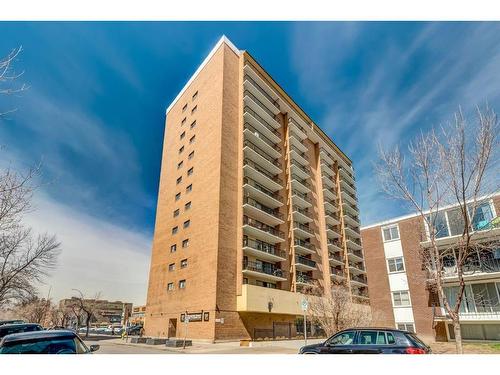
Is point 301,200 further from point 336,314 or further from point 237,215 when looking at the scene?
point 336,314

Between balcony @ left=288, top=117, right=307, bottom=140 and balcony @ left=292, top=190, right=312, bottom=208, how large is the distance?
365 inches

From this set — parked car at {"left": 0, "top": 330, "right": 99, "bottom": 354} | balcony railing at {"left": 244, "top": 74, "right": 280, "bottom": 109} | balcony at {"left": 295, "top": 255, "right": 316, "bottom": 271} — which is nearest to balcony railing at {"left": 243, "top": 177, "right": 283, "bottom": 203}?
balcony at {"left": 295, "top": 255, "right": 316, "bottom": 271}

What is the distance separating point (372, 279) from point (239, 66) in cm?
3061

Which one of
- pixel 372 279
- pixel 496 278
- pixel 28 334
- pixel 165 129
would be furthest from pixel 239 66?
pixel 28 334

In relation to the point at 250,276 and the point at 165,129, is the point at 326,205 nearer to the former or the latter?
the point at 250,276

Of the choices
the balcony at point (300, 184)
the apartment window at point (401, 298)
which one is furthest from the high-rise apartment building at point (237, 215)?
the apartment window at point (401, 298)

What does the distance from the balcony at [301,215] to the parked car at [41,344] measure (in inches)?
1291

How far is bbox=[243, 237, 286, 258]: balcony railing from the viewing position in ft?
105

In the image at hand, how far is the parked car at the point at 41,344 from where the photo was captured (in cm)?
670

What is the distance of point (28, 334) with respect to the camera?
729cm

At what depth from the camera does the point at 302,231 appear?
39.2 m

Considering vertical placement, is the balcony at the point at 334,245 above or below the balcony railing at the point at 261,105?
below

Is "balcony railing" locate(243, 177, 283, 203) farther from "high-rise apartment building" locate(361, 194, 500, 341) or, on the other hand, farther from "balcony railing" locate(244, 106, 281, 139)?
"high-rise apartment building" locate(361, 194, 500, 341)

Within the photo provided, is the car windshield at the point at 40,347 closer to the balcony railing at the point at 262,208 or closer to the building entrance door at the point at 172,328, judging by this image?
the building entrance door at the point at 172,328
